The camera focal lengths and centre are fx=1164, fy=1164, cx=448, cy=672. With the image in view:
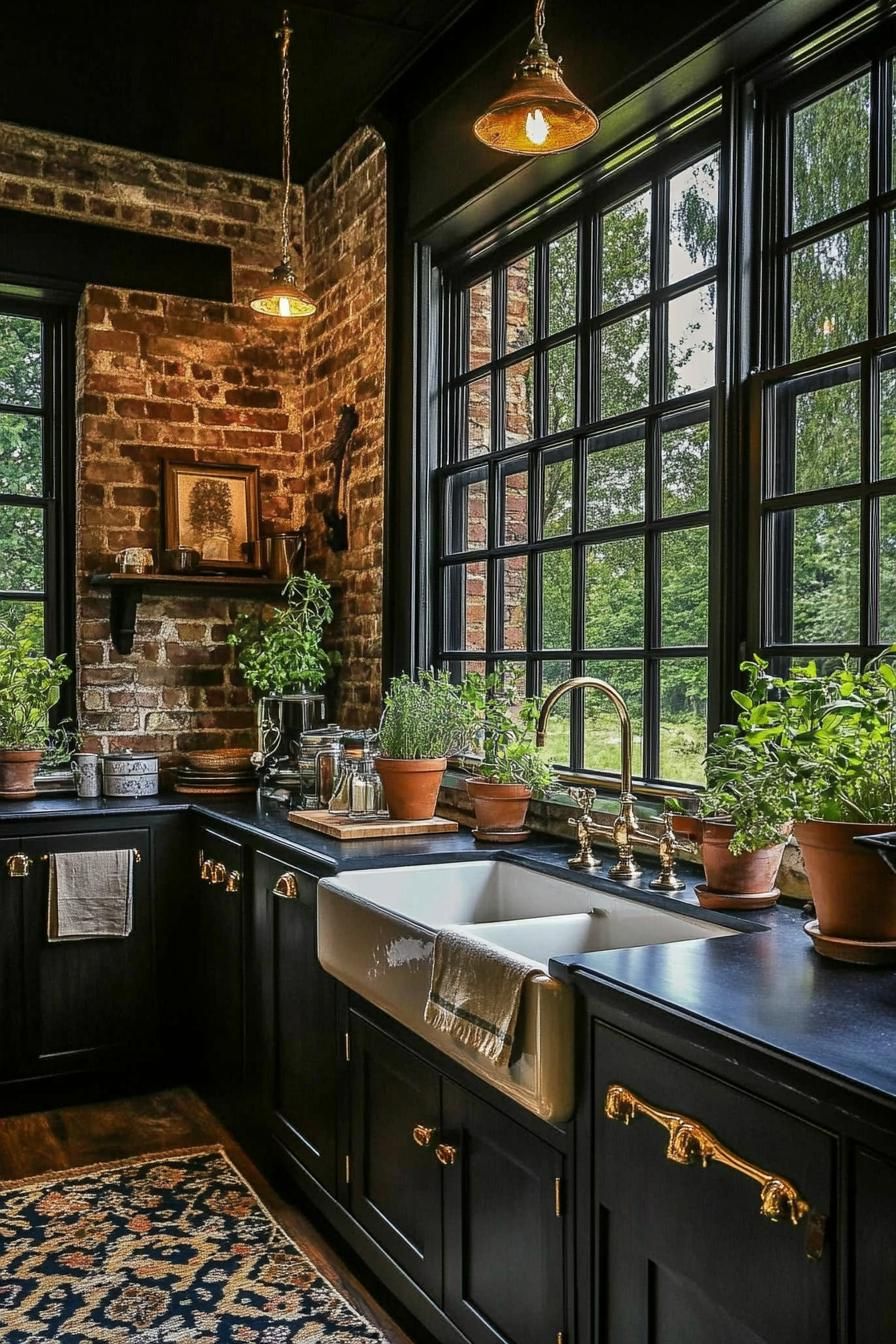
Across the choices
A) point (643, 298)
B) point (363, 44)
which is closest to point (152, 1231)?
point (643, 298)

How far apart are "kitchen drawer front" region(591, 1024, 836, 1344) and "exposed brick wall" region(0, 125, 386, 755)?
2636mm

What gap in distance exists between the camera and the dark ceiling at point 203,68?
345 cm

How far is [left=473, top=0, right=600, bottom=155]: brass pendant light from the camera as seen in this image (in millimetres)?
2182

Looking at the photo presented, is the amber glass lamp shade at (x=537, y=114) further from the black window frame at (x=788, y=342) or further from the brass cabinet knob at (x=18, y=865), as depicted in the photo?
the brass cabinet knob at (x=18, y=865)

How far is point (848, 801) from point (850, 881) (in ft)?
0.39

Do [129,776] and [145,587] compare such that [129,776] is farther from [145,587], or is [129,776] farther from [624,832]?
[624,832]

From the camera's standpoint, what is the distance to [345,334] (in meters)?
4.34

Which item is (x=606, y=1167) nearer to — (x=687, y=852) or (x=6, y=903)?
(x=687, y=852)

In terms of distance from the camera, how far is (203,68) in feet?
12.4

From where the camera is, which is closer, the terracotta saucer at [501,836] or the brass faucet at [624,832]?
the brass faucet at [624,832]

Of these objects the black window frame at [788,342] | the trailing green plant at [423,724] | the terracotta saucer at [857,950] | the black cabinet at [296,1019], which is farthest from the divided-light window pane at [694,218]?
the black cabinet at [296,1019]

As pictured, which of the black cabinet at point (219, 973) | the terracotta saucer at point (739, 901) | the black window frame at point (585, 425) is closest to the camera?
the terracotta saucer at point (739, 901)

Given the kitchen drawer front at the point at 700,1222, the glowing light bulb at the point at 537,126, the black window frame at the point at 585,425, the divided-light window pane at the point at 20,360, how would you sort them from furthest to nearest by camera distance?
the divided-light window pane at the point at 20,360, the black window frame at the point at 585,425, the glowing light bulb at the point at 537,126, the kitchen drawer front at the point at 700,1222

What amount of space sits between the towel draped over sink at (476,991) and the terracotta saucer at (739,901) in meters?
0.46
